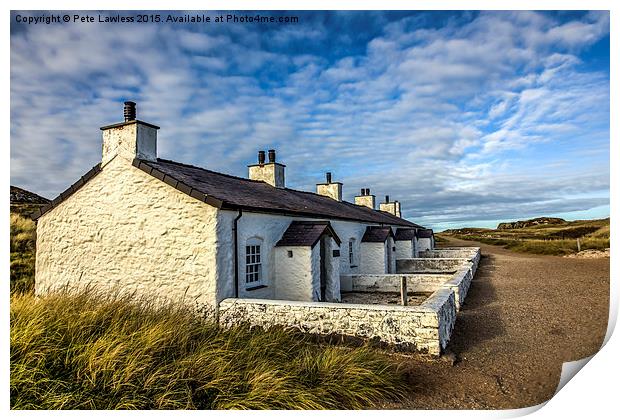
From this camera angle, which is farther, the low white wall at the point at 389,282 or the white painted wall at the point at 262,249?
the low white wall at the point at 389,282

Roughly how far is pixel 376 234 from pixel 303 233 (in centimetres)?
770

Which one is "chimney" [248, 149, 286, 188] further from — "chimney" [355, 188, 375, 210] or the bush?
"chimney" [355, 188, 375, 210]

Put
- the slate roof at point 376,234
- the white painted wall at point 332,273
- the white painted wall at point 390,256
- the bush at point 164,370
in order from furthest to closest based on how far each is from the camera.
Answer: the white painted wall at point 390,256
the slate roof at point 376,234
the white painted wall at point 332,273
the bush at point 164,370

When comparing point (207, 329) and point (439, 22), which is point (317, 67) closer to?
point (439, 22)

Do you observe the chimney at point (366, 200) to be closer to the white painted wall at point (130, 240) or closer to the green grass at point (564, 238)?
the green grass at point (564, 238)

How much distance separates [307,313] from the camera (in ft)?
25.0

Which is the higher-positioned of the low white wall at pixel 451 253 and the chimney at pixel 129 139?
the chimney at pixel 129 139

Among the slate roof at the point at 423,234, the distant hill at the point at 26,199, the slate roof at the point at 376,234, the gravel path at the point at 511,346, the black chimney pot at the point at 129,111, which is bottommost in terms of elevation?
the gravel path at the point at 511,346

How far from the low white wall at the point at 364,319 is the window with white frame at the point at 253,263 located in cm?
148

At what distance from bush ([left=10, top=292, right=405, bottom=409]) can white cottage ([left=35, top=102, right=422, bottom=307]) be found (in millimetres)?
2420

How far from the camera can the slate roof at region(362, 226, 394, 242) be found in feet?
57.1

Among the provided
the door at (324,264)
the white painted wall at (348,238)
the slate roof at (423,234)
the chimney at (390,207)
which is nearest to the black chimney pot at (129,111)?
the door at (324,264)

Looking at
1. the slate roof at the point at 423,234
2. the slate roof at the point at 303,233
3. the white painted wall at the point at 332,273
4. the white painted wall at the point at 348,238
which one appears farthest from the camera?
the slate roof at the point at 423,234

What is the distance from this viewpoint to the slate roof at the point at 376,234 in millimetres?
17402
